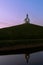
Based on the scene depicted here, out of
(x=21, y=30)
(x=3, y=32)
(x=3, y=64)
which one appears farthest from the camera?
(x=21, y=30)

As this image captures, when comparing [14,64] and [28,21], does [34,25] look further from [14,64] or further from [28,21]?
[14,64]

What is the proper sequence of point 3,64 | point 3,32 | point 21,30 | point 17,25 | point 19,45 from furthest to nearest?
point 17,25 → point 21,30 → point 3,32 → point 19,45 → point 3,64

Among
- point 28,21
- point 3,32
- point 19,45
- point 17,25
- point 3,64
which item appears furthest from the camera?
point 28,21

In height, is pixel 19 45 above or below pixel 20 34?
above

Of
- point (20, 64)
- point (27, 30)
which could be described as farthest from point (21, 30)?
point (20, 64)

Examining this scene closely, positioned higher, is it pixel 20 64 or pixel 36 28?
pixel 20 64

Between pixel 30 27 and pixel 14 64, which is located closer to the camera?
pixel 14 64

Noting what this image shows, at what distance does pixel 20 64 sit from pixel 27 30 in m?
47.2

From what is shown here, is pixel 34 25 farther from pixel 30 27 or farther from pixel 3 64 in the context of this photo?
pixel 3 64

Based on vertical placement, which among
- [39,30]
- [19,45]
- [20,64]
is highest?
[20,64]

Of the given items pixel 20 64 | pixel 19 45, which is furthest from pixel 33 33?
pixel 20 64

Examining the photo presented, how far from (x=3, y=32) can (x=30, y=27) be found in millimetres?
12880

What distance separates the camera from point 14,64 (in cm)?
1573

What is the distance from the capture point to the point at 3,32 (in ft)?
188
